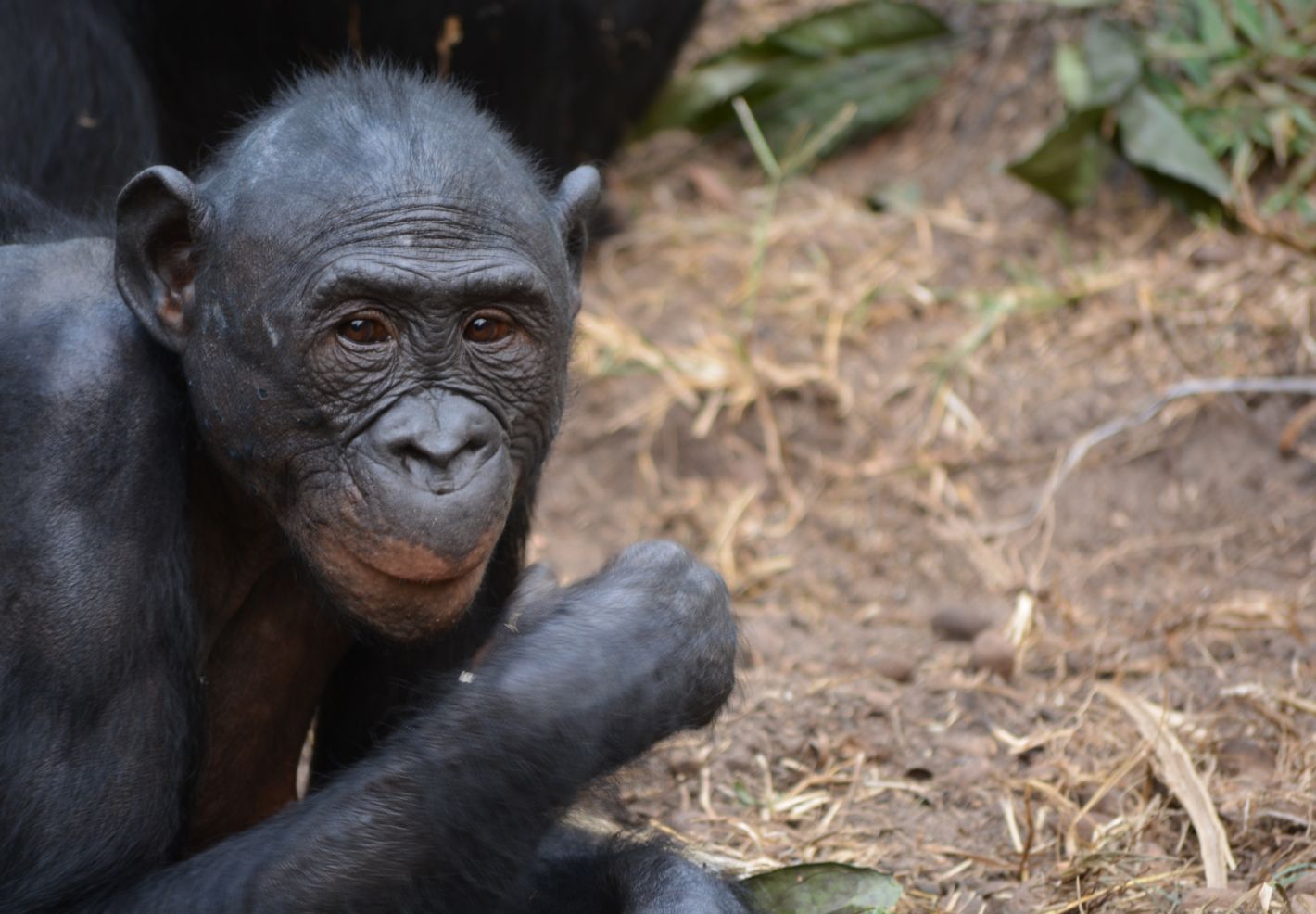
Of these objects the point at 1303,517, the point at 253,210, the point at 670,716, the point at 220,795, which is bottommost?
the point at 1303,517

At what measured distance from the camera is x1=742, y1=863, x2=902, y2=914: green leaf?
160 inches

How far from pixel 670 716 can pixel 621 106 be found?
586 cm

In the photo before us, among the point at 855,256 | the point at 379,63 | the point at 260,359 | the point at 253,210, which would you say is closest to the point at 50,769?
the point at 260,359

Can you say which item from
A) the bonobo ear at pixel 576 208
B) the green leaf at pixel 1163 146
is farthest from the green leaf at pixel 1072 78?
the bonobo ear at pixel 576 208

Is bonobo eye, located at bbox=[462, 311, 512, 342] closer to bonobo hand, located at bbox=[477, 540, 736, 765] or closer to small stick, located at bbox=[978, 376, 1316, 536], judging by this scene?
→ bonobo hand, located at bbox=[477, 540, 736, 765]

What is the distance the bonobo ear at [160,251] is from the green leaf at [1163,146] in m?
5.31

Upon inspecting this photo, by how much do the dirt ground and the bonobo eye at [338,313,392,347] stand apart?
3.97ft

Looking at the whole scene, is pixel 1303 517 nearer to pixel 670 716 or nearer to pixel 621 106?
pixel 670 716

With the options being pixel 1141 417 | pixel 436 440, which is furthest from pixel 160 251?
pixel 1141 417

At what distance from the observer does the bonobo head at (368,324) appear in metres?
3.41

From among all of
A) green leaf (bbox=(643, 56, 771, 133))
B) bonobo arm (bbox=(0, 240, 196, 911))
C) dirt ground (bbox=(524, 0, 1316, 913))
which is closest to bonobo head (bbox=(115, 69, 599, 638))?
bonobo arm (bbox=(0, 240, 196, 911))

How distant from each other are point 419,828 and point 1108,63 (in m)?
6.22

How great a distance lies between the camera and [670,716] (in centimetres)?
359

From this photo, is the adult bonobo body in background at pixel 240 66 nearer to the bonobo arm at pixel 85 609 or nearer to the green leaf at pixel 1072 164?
the bonobo arm at pixel 85 609
